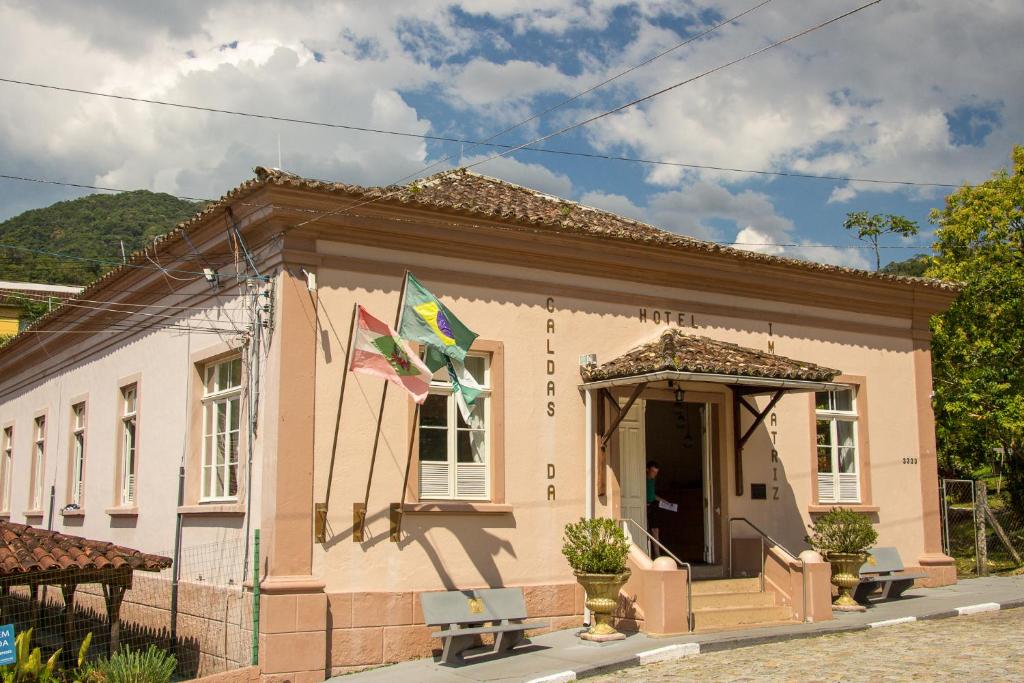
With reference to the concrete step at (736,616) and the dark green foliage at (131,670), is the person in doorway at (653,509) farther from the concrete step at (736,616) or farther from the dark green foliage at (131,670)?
the dark green foliage at (131,670)

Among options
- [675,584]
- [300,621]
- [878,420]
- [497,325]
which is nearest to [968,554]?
[878,420]

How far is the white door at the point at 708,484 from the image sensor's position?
14.7 meters

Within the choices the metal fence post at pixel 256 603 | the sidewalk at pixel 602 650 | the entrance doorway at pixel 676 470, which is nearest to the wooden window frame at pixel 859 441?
the entrance doorway at pixel 676 470

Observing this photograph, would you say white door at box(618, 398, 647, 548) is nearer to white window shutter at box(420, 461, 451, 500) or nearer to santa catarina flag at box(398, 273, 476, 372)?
white window shutter at box(420, 461, 451, 500)

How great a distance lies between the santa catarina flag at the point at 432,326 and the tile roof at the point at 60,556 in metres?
3.64

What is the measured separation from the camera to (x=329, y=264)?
469 inches

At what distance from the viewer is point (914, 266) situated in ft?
106

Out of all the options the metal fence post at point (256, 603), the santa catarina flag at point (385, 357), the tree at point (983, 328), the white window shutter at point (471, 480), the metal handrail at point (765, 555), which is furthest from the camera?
the tree at point (983, 328)

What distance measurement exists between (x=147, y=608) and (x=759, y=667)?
8002 millimetres

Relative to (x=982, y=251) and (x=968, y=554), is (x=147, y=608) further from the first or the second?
(x=982, y=251)

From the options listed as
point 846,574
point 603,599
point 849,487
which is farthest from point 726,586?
point 849,487

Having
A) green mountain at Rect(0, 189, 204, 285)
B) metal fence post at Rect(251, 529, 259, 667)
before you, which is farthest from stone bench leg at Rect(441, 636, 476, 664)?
green mountain at Rect(0, 189, 204, 285)

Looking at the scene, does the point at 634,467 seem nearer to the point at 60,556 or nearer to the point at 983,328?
the point at 60,556

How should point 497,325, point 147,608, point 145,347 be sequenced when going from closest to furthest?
point 497,325 → point 147,608 → point 145,347
